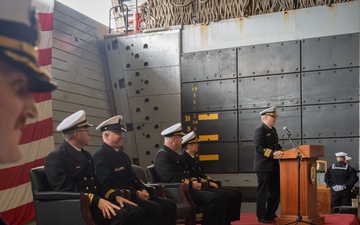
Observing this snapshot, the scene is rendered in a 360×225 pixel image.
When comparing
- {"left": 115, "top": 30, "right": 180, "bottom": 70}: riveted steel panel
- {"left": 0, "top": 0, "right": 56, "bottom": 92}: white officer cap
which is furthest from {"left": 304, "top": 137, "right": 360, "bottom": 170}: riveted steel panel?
{"left": 0, "top": 0, "right": 56, "bottom": 92}: white officer cap

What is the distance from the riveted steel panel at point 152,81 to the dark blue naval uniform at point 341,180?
267 cm

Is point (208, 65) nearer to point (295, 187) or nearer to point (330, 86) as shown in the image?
point (330, 86)

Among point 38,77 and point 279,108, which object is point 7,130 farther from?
point 279,108

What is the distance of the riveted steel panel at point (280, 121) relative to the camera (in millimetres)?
7047

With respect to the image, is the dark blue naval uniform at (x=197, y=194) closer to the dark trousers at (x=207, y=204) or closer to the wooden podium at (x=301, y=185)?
the dark trousers at (x=207, y=204)

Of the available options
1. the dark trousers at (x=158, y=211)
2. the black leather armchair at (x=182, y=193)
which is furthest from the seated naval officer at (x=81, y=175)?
the black leather armchair at (x=182, y=193)

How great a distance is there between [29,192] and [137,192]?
7.29 feet

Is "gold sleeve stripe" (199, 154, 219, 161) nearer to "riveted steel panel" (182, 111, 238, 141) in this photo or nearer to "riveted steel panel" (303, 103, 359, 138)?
"riveted steel panel" (182, 111, 238, 141)

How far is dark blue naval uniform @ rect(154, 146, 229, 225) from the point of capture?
4.62 meters

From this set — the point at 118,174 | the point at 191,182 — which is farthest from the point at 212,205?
the point at 118,174

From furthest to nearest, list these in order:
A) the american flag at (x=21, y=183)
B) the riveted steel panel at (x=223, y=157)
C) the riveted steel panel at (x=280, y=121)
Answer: the riveted steel panel at (x=223, y=157) → the riveted steel panel at (x=280, y=121) → the american flag at (x=21, y=183)

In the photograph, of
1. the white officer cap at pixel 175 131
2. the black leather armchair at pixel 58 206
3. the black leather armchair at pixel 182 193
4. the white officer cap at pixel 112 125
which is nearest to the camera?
the black leather armchair at pixel 58 206

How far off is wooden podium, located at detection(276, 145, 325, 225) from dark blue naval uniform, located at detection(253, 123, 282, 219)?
21 centimetres

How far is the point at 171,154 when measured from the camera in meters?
4.71
